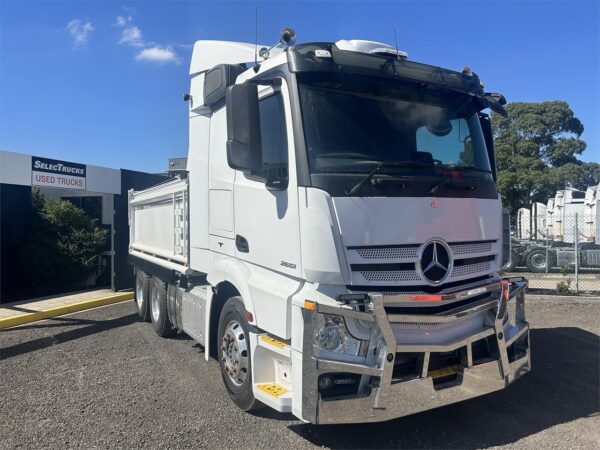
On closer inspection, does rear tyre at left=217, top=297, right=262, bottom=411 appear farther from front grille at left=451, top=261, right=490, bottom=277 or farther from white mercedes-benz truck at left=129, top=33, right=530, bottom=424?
front grille at left=451, top=261, right=490, bottom=277

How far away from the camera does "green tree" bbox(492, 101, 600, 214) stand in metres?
27.1

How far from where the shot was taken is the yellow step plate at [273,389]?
3.73 meters

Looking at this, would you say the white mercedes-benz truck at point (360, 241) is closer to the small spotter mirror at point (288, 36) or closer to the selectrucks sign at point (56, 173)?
the small spotter mirror at point (288, 36)

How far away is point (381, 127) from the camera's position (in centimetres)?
405

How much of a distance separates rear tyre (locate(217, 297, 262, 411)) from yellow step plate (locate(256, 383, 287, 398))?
33cm

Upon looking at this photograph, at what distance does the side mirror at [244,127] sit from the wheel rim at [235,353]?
155cm

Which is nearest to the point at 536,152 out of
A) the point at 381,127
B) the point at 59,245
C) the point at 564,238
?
the point at 564,238

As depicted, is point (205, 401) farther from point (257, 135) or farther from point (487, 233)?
point (487, 233)

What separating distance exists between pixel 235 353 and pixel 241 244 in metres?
1.01

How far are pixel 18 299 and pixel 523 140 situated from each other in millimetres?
28714

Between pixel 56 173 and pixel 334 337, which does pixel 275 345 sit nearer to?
pixel 334 337

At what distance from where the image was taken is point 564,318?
28.2 feet

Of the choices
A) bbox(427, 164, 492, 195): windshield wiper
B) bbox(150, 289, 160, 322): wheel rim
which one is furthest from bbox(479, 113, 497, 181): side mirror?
bbox(150, 289, 160, 322): wheel rim

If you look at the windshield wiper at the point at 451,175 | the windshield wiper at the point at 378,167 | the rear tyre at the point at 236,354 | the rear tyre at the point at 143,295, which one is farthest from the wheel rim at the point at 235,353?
the rear tyre at the point at 143,295
